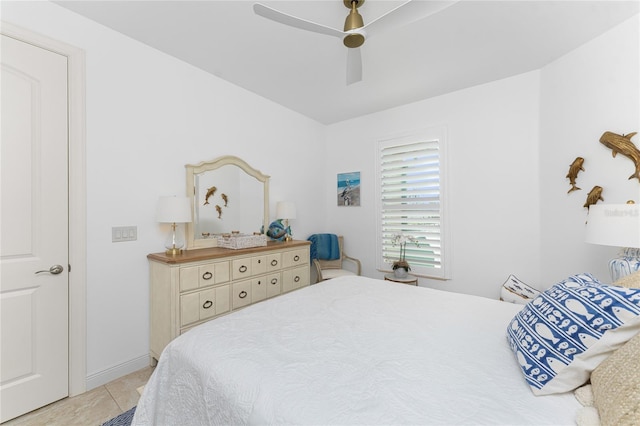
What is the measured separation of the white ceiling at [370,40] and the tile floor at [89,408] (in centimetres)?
281

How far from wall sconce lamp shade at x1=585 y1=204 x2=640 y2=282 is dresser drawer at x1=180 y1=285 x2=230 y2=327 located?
2817mm

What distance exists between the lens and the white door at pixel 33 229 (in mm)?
1762

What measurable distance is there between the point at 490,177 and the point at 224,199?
2.95 m

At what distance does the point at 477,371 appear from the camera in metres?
1.03

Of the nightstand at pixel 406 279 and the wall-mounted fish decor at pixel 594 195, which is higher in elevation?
the wall-mounted fish decor at pixel 594 195

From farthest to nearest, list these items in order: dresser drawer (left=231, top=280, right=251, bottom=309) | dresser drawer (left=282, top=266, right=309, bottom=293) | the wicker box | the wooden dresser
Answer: dresser drawer (left=282, top=266, right=309, bottom=293)
the wicker box
dresser drawer (left=231, top=280, right=251, bottom=309)
the wooden dresser

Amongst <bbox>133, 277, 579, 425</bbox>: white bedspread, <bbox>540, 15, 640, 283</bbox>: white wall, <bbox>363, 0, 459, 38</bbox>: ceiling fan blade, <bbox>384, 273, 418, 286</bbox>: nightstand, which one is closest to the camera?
<bbox>133, 277, 579, 425</bbox>: white bedspread

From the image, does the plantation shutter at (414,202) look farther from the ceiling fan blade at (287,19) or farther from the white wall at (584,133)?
the ceiling fan blade at (287,19)

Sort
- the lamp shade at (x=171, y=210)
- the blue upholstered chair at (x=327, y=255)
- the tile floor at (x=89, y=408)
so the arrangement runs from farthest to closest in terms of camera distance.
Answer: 1. the blue upholstered chair at (x=327, y=255)
2. the lamp shade at (x=171, y=210)
3. the tile floor at (x=89, y=408)

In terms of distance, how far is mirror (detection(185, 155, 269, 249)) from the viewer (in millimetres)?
2760

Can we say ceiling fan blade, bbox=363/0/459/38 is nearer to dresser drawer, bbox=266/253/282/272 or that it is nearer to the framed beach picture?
dresser drawer, bbox=266/253/282/272

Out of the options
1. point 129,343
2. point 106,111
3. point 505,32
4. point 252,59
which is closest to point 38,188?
point 106,111

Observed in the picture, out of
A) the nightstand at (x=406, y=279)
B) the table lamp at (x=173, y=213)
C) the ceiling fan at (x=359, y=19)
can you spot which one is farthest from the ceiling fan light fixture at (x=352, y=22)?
the nightstand at (x=406, y=279)

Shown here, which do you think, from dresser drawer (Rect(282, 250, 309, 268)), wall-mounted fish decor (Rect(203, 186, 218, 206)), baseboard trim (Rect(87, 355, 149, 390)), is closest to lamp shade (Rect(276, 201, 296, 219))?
dresser drawer (Rect(282, 250, 309, 268))
